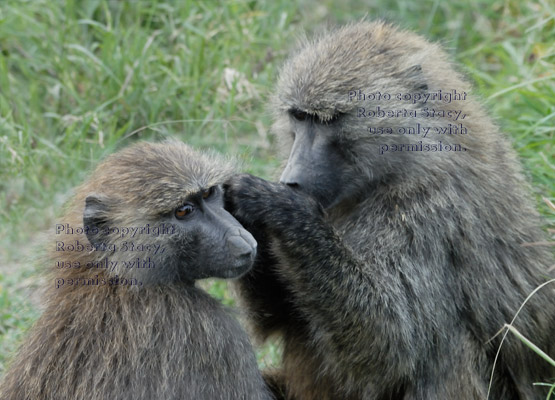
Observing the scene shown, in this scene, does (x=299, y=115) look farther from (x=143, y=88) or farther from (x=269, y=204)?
(x=143, y=88)

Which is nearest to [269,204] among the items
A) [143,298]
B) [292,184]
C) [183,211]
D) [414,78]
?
[292,184]

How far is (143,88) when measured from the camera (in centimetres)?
669

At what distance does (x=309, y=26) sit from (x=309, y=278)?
14.2 feet

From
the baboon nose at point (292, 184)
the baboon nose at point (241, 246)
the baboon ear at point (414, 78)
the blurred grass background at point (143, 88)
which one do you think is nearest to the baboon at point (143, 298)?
the baboon nose at point (241, 246)

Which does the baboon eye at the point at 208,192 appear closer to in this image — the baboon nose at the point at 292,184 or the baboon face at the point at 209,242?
the baboon face at the point at 209,242

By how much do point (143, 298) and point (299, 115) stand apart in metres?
1.29

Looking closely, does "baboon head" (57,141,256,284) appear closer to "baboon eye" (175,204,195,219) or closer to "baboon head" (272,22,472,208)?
"baboon eye" (175,204,195,219)

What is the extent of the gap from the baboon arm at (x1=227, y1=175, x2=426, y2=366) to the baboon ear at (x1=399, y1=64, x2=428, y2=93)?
0.83m

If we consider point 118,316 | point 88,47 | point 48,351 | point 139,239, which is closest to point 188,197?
point 139,239

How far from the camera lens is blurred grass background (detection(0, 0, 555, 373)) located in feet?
19.6

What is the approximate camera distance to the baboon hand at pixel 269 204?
4.16 meters

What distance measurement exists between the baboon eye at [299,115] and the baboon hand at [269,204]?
0.45 metres

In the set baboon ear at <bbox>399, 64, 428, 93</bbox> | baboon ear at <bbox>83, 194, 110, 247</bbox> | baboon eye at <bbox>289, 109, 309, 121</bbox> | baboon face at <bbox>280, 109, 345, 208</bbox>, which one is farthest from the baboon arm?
baboon ear at <bbox>399, 64, 428, 93</bbox>

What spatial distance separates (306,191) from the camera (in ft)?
14.1
